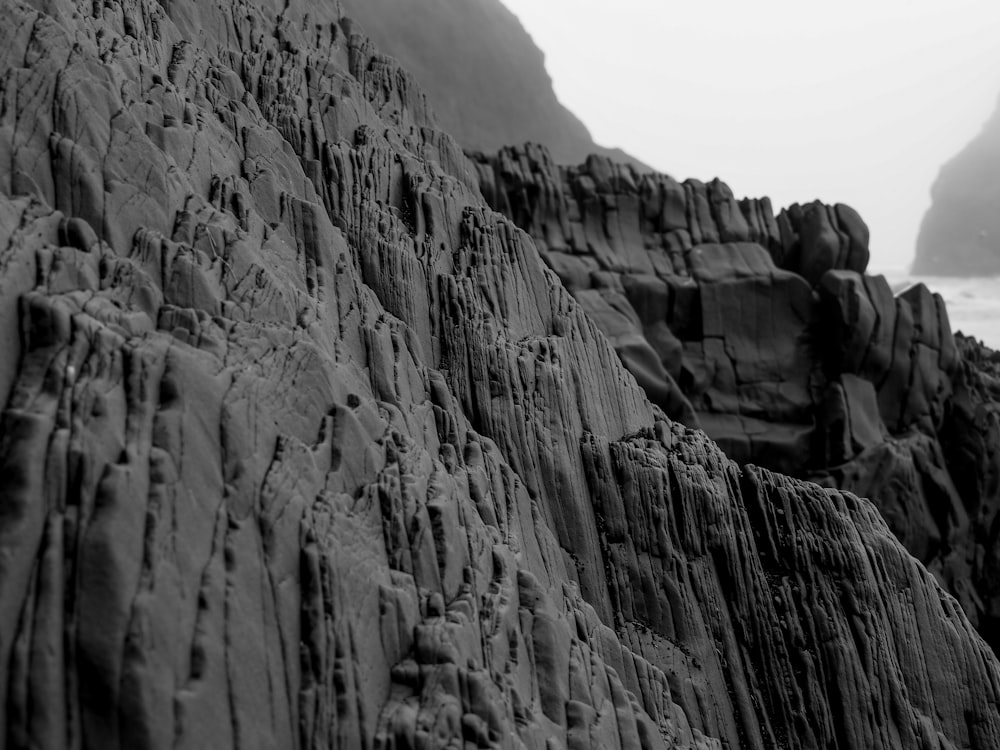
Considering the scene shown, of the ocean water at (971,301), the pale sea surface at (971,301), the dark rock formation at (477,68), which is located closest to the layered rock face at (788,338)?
the dark rock formation at (477,68)

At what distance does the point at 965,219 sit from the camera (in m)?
58.0

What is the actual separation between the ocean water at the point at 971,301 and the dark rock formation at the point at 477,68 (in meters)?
21.6

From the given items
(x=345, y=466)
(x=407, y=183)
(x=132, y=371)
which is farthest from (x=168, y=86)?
(x=345, y=466)

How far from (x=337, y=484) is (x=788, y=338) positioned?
23.3m

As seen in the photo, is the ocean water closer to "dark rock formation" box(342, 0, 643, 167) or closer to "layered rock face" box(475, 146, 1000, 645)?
"layered rock face" box(475, 146, 1000, 645)

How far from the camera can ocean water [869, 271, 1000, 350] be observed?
149 ft

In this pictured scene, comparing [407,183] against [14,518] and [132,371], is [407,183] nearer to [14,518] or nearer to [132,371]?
[132,371]

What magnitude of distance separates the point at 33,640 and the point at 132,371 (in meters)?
2.44

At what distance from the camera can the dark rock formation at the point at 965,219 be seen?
55.8m

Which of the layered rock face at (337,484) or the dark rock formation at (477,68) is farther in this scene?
the dark rock formation at (477,68)

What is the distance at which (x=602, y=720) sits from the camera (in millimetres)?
9570

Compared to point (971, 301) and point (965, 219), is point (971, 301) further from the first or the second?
point (965, 219)

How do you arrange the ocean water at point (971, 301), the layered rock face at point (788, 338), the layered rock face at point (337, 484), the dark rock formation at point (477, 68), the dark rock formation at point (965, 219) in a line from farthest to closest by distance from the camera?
the dark rock formation at point (965, 219) < the ocean water at point (971, 301) < the dark rock formation at point (477, 68) < the layered rock face at point (788, 338) < the layered rock face at point (337, 484)

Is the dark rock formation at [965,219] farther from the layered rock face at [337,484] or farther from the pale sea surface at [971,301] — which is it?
the layered rock face at [337,484]
